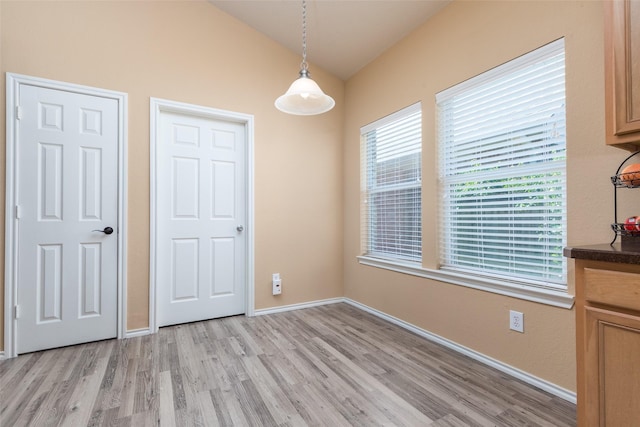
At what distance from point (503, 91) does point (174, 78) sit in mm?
2741

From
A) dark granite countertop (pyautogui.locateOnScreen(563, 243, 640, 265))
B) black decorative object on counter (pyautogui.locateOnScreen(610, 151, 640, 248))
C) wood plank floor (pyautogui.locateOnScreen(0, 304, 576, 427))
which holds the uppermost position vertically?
black decorative object on counter (pyautogui.locateOnScreen(610, 151, 640, 248))

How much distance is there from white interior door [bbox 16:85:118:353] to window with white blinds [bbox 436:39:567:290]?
9.19 feet

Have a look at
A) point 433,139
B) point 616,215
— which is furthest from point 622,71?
point 433,139

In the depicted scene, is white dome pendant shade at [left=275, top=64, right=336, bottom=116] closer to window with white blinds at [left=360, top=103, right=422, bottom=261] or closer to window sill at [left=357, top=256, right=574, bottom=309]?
window with white blinds at [left=360, top=103, right=422, bottom=261]

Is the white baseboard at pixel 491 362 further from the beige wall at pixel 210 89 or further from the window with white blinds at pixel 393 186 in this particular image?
the beige wall at pixel 210 89

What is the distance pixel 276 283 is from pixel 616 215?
108 inches

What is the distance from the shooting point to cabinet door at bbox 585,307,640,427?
3.60ft

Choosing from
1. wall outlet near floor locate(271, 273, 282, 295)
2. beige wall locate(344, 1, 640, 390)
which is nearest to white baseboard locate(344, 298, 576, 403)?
beige wall locate(344, 1, 640, 390)

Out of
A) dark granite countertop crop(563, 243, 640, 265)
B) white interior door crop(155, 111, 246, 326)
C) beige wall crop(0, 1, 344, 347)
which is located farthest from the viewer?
white interior door crop(155, 111, 246, 326)

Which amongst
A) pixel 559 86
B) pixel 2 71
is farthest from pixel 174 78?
pixel 559 86

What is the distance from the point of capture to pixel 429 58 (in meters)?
2.60

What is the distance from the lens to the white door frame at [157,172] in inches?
109

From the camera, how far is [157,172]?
280 cm

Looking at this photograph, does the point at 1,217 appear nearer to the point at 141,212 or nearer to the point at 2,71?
the point at 141,212
